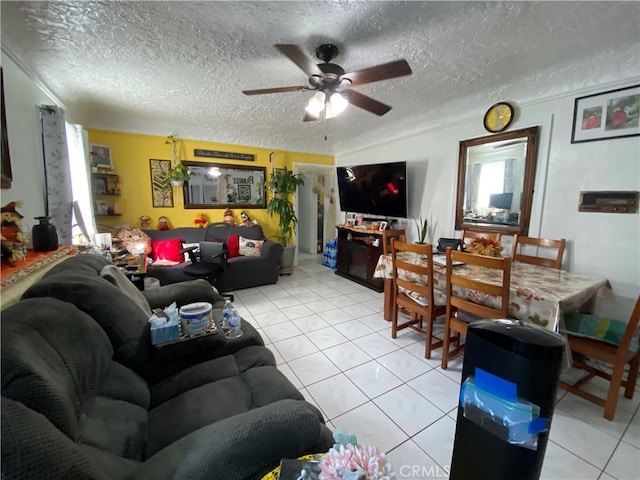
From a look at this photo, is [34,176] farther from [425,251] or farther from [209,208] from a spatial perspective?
[425,251]

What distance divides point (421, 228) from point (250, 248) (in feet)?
8.24

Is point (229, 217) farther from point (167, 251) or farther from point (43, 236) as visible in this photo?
point (43, 236)

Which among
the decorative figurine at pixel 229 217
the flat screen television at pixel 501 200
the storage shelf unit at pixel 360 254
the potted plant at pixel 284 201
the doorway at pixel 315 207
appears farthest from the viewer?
the doorway at pixel 315 207

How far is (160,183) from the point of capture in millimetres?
3979

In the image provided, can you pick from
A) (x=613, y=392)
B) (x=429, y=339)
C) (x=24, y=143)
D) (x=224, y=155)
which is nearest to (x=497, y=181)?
(x=429, y=339)

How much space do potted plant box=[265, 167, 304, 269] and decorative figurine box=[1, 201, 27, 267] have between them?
10.6 feet

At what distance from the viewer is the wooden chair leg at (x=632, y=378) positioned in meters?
1.70

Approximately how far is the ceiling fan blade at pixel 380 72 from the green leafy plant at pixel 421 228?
84.0 inches

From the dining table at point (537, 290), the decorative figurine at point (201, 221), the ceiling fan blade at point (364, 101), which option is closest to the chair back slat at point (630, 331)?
the dining table at point (537, 290)

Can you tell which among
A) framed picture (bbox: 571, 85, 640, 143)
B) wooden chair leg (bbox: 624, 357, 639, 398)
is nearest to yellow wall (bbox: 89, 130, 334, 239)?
framed picture (bbox: 571, 85, 640, 143)

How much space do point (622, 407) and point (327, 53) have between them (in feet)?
10.1

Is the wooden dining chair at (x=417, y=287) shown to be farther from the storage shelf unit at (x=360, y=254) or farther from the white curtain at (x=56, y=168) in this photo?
the white curtain at (x=56, y=168)

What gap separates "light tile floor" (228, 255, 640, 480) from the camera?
1.37 m

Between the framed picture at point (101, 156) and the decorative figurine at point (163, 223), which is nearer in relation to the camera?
the framed picture at point (101, 156)
